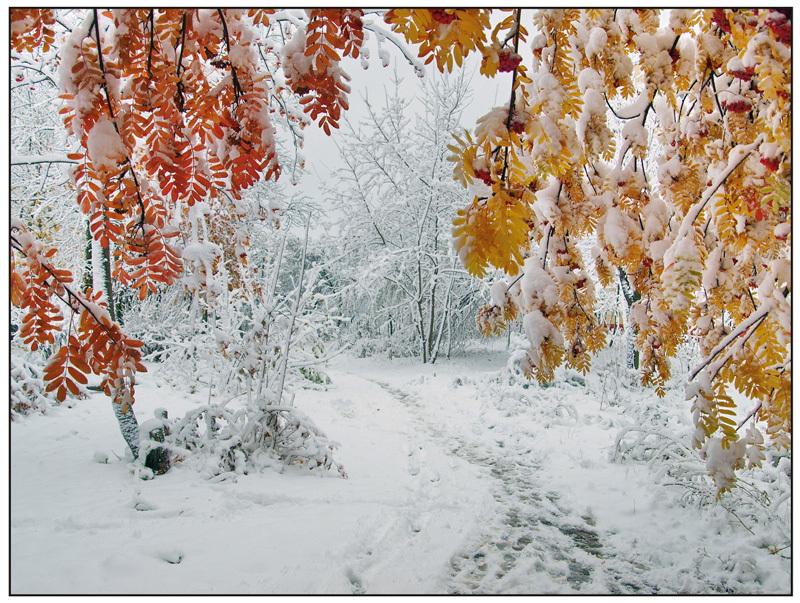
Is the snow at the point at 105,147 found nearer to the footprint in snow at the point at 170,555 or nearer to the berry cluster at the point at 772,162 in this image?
the berry cluster at the point at 772,162

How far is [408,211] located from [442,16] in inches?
417

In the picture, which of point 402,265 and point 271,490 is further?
point 402,265

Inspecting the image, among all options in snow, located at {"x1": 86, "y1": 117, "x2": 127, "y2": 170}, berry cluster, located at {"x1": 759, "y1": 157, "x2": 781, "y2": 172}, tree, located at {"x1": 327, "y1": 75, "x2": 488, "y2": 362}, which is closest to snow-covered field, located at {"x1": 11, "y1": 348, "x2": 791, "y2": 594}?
snow, located at {"x1": 86, "y1": 117, "x2": 127, "y2": 170}

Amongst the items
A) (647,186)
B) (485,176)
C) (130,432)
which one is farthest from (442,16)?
(130,432)

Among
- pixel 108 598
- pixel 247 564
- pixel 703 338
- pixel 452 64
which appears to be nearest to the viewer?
pixel 452 64

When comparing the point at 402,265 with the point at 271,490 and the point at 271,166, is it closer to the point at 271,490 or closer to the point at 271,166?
the point at 271,490

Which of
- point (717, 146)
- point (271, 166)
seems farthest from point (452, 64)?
point (717, 146)

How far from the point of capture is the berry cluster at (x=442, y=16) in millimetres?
626

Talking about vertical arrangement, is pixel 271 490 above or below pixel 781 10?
below

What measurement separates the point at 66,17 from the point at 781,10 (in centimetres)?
417

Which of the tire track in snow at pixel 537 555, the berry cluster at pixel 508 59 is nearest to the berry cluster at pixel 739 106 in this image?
the berry cluster at pixel 508 59

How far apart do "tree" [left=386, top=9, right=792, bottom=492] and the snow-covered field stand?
1.57m

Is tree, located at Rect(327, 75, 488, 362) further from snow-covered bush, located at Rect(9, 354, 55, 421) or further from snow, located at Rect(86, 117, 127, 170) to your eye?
snow, located at Rect(86, 117, 127, 170)

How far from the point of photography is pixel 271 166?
84 cm
